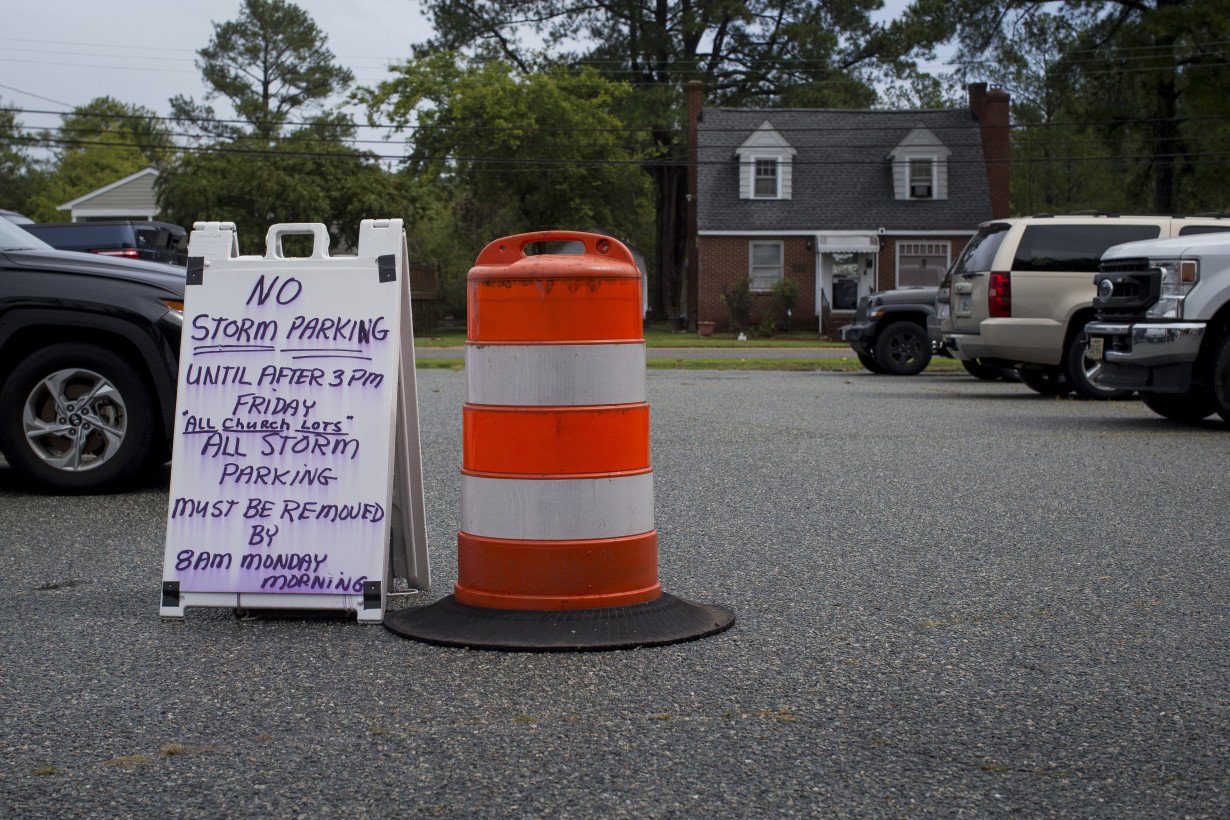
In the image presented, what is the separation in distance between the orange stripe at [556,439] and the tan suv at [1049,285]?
12040 millimetres

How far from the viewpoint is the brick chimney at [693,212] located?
4712 cm

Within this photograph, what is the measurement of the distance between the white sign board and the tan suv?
12085mm

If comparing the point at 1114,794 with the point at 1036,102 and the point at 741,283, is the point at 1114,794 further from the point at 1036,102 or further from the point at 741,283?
the point at 1036,102

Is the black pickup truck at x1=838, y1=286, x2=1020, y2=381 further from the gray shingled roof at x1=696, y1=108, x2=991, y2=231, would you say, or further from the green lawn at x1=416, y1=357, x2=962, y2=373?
the gray shingled roof at x1=696, y1=108, x2=991, y2=231

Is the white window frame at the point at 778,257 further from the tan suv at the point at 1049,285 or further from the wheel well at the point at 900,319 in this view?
the tan suv at the point at 1049,285

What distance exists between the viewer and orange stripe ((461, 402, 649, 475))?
529 centimetres

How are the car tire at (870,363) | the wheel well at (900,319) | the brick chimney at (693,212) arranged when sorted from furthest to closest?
1. the brick chimney at (693,212)
2. the car tire at (870,363)
3. the wheel well at (900,319)

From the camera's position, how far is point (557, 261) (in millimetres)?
5312

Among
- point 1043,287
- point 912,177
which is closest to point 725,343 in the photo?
point 912,177

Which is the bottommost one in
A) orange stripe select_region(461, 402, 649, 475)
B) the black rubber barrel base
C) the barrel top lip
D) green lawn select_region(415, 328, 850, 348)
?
the black rubber barrel base

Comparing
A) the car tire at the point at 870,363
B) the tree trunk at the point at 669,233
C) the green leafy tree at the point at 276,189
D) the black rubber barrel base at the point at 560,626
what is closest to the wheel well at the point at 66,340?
the black rubber barrel base at the point at 560,626

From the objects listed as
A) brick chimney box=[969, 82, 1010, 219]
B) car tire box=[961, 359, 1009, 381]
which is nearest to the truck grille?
car tire box=[961, 359, 1009, 381]

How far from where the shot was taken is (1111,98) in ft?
133

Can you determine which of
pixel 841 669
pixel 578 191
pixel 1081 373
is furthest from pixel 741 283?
pixel 841 669
